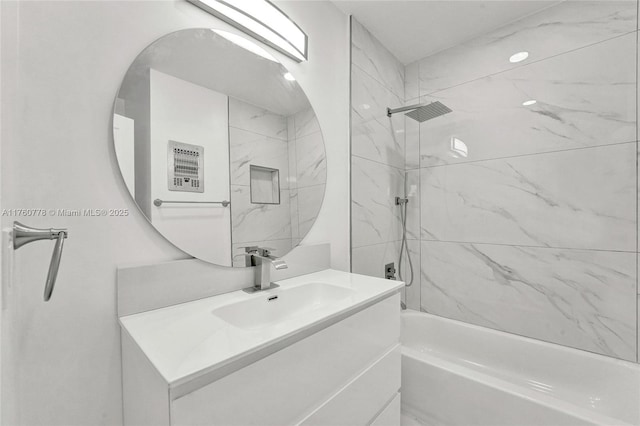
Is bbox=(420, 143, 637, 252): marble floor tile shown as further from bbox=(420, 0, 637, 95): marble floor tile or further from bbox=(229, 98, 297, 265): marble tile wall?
bbox=(229, 98, 297, 265): marble tile wall

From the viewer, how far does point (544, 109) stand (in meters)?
1.56

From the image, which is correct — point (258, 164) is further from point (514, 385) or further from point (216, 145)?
point (514, 385)

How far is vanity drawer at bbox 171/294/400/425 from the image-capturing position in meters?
0.55

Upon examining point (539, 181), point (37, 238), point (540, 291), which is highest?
point (539, 181)

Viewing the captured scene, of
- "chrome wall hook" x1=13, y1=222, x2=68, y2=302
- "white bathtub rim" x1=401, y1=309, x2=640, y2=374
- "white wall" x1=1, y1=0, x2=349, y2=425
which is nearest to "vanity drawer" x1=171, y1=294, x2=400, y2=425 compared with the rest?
"chrome wall hook" x1=13, y1=222, x2=68, y2=302

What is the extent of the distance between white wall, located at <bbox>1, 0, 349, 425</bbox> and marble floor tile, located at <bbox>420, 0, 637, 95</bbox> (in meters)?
1.77

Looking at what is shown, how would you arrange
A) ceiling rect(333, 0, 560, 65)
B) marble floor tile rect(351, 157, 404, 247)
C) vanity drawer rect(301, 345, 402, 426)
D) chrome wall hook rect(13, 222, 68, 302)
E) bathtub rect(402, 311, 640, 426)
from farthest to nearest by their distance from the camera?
marble floor tile rect(351, 157, 404, 247), ceiling rect(333, 0, 560, 65), bathtub rect(402, 311, 640, 426), vanity drawer rect(301, 345, 402, 426), chrome wall hook rect(13, 222, 68, 302)

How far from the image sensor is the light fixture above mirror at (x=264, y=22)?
1033 millimetres

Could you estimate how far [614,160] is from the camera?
54.4 inches

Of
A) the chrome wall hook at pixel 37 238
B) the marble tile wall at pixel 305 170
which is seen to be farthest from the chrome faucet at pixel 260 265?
the chrome wall hook at pixel 37 238

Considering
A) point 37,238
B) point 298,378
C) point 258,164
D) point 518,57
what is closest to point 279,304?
point 298,378

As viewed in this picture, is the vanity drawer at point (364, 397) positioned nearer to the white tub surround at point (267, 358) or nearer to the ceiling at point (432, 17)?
the white tub surround at point (267, 358)

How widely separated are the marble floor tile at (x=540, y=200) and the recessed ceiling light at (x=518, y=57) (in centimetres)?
60

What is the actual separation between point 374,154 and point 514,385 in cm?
140
